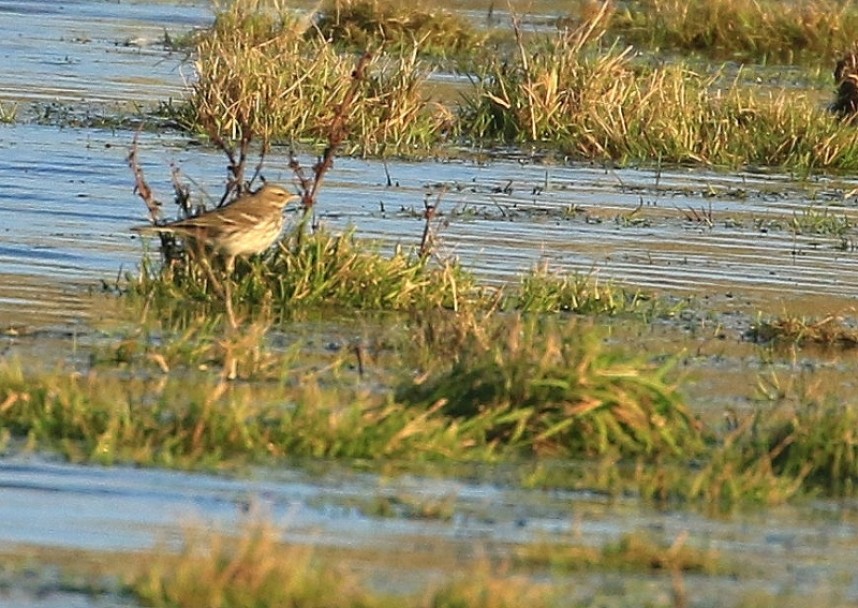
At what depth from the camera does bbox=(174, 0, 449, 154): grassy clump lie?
19.0m

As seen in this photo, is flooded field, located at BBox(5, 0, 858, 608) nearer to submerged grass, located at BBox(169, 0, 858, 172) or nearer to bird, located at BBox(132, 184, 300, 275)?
submerged grass, located at BBox(169, 0, 858, 172)

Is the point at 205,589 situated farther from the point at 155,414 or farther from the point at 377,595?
the point at 155,414

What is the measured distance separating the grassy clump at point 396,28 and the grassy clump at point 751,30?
2.91 m

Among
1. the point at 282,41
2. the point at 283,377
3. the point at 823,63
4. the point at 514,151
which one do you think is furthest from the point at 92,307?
the point at 823,63

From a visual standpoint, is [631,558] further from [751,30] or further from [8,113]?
[751,30]

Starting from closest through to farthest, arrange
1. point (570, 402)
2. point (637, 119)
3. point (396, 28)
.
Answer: point (570, 402) < point (637, 119) < point (396, 28)

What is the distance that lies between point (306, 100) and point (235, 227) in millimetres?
7793

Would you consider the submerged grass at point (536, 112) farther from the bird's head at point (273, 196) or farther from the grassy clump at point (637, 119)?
the bird's head at point (273, 196)

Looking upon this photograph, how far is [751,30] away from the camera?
97.9ft

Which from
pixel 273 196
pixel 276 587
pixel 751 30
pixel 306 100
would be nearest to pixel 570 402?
pixel 276 587

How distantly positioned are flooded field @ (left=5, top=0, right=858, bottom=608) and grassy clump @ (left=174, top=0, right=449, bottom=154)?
16.1 inches

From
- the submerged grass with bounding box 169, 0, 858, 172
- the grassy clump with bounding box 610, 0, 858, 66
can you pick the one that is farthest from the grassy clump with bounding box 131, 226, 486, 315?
the grassy clump with bounding box 610, 0, 858, 66

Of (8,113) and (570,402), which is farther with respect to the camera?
(8,113)

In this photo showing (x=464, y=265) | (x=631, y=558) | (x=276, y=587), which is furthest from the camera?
(x=464, y=265)
